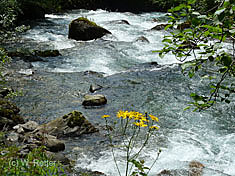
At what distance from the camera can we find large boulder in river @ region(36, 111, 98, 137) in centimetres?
564

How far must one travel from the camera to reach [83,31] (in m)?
14.7

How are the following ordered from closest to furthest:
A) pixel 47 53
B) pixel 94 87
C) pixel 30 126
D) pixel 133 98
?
pixel 30 126 → pixel 133 98 → pixel 94 87 → pixel 47 53

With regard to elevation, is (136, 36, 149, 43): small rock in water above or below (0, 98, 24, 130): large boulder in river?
above

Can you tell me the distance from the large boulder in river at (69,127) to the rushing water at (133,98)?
0.34 m

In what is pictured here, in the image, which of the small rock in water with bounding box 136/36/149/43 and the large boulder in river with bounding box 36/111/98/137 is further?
the small rock in water with bounding box 136/36/149/43

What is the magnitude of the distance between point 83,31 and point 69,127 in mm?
9713

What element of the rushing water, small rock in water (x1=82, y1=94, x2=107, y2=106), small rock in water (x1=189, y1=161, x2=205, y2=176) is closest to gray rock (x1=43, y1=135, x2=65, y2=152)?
the rushing water

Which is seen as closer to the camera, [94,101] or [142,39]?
[94,101]

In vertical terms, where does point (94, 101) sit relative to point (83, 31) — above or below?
below

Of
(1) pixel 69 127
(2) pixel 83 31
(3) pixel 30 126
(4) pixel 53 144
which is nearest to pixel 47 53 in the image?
(2) pixel 83 31

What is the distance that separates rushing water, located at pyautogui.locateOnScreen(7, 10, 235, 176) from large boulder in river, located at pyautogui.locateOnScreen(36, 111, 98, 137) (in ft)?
1.13

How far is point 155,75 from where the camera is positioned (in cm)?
985

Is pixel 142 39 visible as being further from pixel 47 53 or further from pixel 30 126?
pixel 30 126

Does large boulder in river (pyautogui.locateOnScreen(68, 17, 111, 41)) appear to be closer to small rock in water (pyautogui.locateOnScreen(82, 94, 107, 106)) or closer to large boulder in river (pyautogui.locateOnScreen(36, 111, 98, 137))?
small rock in water (pyautogui.locateOnScreen(82, 94, 107, 106))
